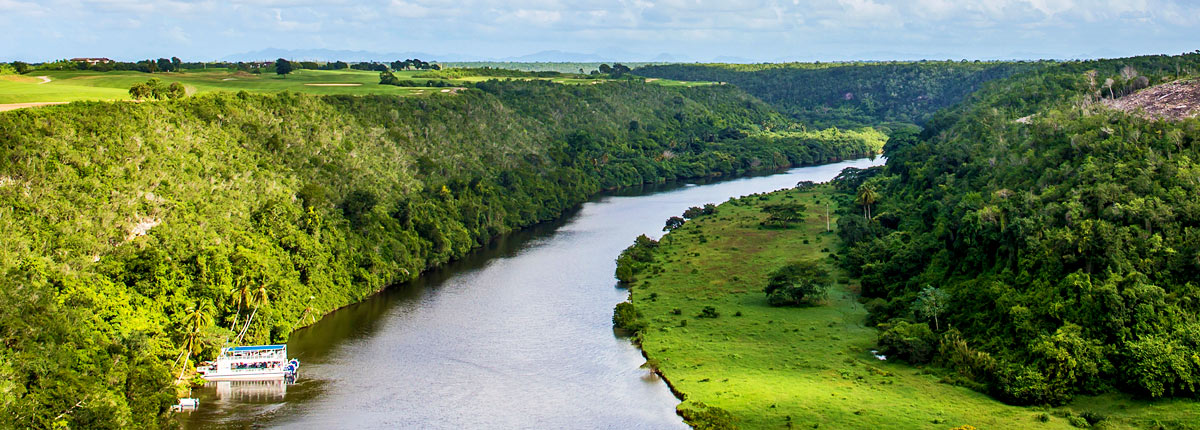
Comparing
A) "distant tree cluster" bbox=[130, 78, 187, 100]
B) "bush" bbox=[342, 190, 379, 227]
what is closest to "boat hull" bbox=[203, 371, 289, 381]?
"bush" bbox=[342, 190, 379, 227]

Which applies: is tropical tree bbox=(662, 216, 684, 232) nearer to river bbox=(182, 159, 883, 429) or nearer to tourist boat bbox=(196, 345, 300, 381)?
river bbox=(182, 159, 883, 429)

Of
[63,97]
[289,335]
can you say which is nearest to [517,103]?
[63,97]

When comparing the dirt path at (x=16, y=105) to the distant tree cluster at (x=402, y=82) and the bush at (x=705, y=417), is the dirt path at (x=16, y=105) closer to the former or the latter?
the bush at (x=705, y=417)

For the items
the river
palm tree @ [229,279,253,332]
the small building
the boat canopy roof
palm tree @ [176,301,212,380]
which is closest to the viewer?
the river

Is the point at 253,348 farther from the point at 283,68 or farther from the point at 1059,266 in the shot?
the point at 283,68

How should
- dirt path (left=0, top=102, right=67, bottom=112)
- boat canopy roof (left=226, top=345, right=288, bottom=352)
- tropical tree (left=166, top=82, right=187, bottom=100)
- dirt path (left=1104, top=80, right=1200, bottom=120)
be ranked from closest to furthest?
boat canopy roof (left=226, top=345, right=288, bottom=352) → dirt path (left=0, top=102, right=67, bottom=112) → dirt path (left=1104, top=80, right=1200, bottom=120) → tropical tree (left=166, top=82, right=187, bottom=100)

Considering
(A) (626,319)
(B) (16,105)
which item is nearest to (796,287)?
(A) (626,319)
